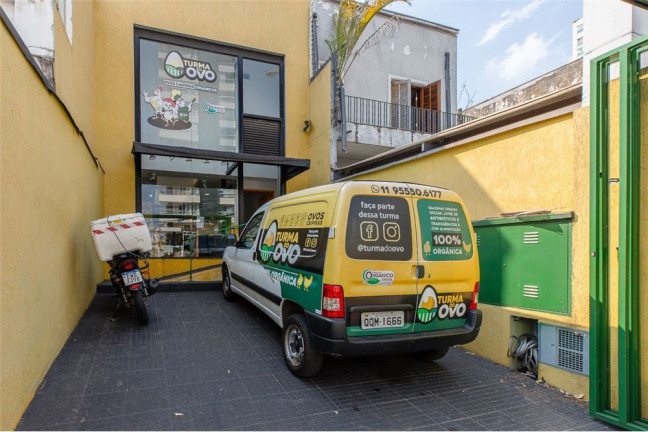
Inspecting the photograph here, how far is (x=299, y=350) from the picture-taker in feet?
13.5

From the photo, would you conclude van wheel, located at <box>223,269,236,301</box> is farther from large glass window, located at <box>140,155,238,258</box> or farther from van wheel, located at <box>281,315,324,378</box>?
van wheel, located at <box>281,315,324,378</box>

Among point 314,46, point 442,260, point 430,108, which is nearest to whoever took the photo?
point 442,260

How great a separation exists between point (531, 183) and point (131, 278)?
561 centimetres

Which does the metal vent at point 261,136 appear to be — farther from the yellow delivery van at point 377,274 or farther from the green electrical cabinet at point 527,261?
the green electrical cabinet at point 527,261

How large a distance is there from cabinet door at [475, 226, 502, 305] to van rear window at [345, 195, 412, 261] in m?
1.78

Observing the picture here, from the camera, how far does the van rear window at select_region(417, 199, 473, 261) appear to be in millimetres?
3904

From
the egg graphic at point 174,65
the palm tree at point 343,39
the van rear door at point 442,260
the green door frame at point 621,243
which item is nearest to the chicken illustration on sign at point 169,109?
the egg graphic at point 174,65

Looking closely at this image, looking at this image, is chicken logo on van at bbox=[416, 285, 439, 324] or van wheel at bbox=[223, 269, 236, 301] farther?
van wheel at bbox=[223, 269, 236, 301]

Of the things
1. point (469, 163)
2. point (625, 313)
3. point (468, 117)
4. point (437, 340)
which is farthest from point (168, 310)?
point (468, 117)

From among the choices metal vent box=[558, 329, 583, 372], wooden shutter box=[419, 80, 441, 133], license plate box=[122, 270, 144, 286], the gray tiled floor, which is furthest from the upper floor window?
metal vent box=[558, 329, 583, 372]

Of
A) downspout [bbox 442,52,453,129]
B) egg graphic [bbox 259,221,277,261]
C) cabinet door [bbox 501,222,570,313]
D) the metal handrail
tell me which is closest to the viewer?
cabinet door [bbox 501,222,570,313]

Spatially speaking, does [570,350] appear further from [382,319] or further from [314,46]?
[314,46]

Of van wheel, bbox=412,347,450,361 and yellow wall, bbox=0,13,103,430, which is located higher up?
yellow wall, bbox=0,13,103,430

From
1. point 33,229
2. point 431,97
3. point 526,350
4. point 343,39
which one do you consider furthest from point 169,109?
point 526,350
